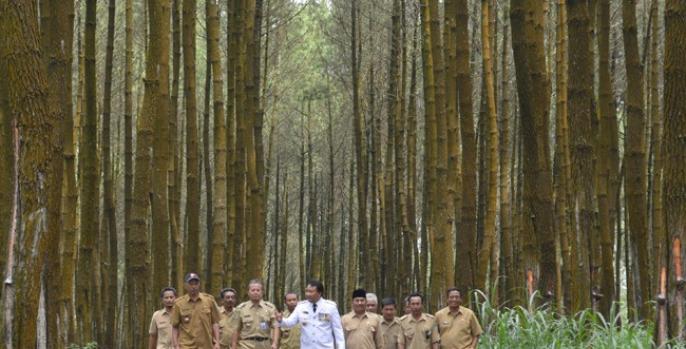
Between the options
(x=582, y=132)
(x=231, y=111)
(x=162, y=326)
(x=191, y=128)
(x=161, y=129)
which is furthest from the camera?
(x=231, y=111)

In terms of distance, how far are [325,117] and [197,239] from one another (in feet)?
50.8

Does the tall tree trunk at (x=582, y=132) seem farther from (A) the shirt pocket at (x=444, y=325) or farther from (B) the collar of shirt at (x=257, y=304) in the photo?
(B) the collar of shirt at (x=257, y=304)

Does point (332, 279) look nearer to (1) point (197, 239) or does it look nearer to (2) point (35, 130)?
(1) point (197, 239)

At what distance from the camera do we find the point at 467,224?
806 centimetres

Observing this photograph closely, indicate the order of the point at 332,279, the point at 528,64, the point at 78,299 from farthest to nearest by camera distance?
1. the point at 332,279
2. the point at 78,299
3. the point at 528,64

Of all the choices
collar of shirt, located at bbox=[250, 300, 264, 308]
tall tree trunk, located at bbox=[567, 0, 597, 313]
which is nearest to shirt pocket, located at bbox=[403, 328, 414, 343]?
collar of shirt, located at bbox=[250, 300, 264, 308]

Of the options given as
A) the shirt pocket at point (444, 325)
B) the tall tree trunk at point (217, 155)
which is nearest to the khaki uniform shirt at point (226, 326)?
the tall tree trunk at point (217, 155)

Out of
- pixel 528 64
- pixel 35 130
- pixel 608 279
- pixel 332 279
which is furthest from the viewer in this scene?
pixel 332 279

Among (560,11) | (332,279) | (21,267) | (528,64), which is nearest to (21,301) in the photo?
(21,267)

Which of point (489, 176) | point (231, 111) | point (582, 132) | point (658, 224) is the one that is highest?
point (231, 111)

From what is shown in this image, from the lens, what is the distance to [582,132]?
273 inches

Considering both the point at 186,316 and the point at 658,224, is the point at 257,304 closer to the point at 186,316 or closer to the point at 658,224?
the point at 186,316

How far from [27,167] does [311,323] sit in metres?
3.01

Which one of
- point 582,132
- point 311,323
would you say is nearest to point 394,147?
point 311,323
